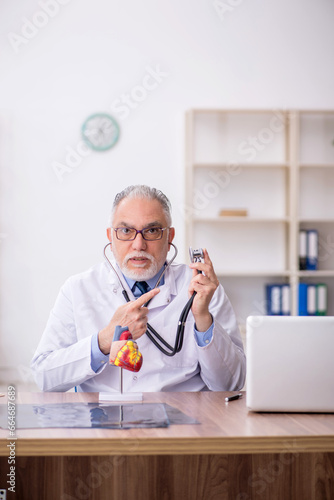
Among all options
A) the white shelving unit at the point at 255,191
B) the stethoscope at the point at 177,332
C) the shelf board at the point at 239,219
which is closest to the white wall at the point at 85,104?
the white shelving unit at the point at 255,191

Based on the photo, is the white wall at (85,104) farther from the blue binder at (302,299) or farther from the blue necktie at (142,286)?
the blue necktie at (142,286)

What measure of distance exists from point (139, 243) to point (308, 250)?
296cm

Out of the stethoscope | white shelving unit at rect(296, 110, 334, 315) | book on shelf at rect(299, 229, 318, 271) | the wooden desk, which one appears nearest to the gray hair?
the stethoscope

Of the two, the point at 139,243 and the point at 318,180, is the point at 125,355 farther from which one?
the point at 318,180

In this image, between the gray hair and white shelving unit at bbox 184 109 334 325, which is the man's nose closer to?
the gray hair

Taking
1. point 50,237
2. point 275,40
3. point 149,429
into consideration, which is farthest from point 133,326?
point 275,40

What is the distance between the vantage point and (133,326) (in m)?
1.79

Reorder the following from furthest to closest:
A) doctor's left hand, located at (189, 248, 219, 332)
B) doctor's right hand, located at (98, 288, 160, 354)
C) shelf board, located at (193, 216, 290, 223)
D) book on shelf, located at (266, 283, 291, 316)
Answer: book on shelf, located at (266, 283, 291, 316)
shelf board, located at (193, 216, 290, 223)
doctor's left hand, located at (189, 248, 219, 332)
doctor's right hand, located at (98, 288, 160, 354)

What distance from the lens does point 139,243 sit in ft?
7.14

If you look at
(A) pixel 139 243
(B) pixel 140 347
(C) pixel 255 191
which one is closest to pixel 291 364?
(B) pixel 140 347

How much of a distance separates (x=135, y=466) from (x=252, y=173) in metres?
3.68

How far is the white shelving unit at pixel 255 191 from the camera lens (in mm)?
5004

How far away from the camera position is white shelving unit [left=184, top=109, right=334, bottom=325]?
5.00 m

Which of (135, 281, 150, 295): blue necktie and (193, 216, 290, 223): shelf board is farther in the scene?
(193, 216, 290, 223): shelf board
